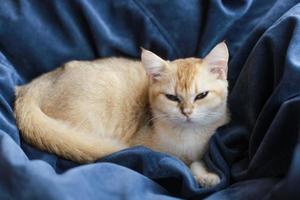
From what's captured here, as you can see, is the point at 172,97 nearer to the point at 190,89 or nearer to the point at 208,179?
the point at 190,89

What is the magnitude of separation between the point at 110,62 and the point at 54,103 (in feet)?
0.91

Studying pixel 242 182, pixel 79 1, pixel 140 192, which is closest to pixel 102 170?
pixel 140 192

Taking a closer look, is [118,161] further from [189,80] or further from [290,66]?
[290,66]

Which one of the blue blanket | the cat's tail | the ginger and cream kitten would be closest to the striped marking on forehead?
the ginger and cream kitten

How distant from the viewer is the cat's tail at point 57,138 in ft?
4.30

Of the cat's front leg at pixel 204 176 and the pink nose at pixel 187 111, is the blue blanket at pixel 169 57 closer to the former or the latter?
the cat's front leg at pixel 204 176

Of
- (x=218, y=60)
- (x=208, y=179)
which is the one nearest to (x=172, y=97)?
(x=218, y=60)

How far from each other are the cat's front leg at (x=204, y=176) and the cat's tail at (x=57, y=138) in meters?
0.26

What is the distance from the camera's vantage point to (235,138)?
4.56 ft

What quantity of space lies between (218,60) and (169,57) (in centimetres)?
33

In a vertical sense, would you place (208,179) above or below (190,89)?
below

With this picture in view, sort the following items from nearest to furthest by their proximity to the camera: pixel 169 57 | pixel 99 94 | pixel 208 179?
1. pixel 208 179
2. pixel 99 94
3. pixel 169 57

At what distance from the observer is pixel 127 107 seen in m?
1.55

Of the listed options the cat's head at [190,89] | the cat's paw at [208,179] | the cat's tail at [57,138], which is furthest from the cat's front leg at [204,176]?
the cat's tail at [57,138]
